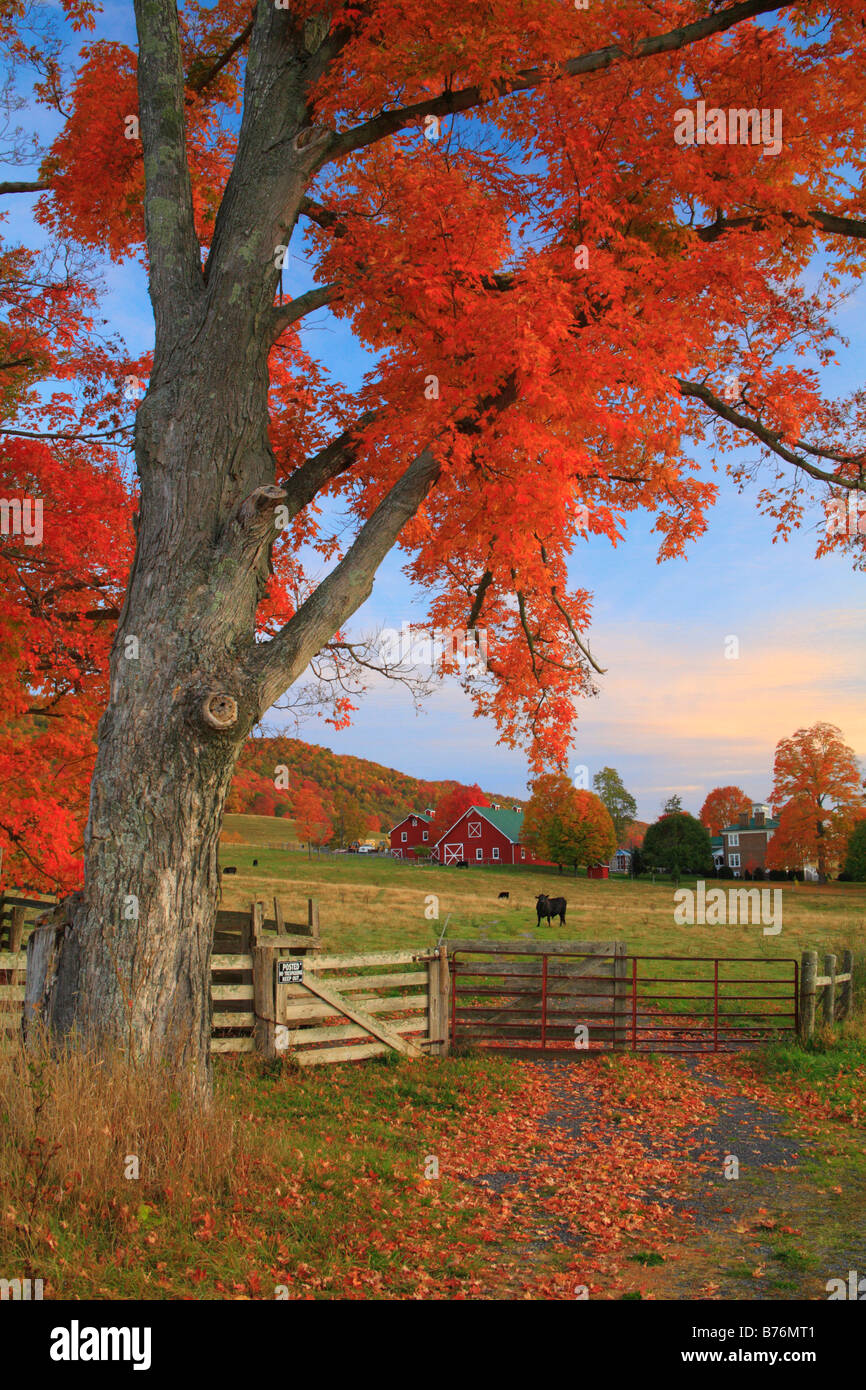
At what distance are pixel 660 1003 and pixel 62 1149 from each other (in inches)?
605

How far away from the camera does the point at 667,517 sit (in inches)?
572

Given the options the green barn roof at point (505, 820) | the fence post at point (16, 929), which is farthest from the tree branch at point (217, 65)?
the green barn roof at point (505, 820)

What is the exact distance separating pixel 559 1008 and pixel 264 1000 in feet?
17.4

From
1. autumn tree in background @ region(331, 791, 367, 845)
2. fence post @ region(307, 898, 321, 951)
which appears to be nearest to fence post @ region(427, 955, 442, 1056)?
fence post @ region(307, 898, 321, 951)

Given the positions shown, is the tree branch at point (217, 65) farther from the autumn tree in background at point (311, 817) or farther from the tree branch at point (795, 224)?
the autumn tree in background at point (311, 817)

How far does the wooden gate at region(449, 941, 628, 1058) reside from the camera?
45.9 feet

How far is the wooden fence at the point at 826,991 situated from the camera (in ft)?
46.3

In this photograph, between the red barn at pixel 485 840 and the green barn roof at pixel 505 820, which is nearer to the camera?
the red barn at pixel 485 840

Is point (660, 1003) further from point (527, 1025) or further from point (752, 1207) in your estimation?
point (752, 1207)

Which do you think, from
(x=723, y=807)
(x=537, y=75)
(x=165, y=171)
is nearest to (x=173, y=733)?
(x=165, y=171)

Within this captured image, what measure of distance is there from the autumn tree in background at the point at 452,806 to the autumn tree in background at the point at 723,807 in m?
36.3

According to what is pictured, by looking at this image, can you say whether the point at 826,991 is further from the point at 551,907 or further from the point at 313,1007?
the point at 551,907

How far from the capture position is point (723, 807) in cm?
12681
